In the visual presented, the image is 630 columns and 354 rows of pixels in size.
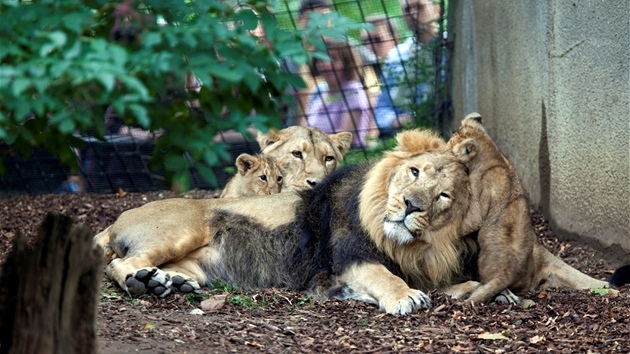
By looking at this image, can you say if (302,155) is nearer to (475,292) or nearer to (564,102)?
(564,102)

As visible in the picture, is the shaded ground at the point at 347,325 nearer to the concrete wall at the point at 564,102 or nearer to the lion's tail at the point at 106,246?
the lion's tail at the point at 106,246

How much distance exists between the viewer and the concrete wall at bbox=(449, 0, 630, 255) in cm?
651

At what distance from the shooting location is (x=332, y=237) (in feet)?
20.3

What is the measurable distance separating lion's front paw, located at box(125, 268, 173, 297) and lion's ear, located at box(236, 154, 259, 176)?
1961mm

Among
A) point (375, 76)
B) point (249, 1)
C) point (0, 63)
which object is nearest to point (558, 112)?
point (375, 76)

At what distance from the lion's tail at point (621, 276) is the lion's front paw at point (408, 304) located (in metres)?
1.32

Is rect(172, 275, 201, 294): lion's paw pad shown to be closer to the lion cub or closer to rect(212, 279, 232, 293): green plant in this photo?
rect(212, 279, 232, 293): green plant

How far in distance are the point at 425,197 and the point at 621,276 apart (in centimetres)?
145

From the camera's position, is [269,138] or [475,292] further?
[269,138]

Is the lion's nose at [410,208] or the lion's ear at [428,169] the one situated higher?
the lion's ear at [428,169]

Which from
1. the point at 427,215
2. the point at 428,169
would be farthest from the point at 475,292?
the point at 428,169

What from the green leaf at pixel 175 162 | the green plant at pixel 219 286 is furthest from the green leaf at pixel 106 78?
the green plant at pixel 219 286

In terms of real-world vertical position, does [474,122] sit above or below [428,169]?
above

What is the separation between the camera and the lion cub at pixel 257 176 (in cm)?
768
